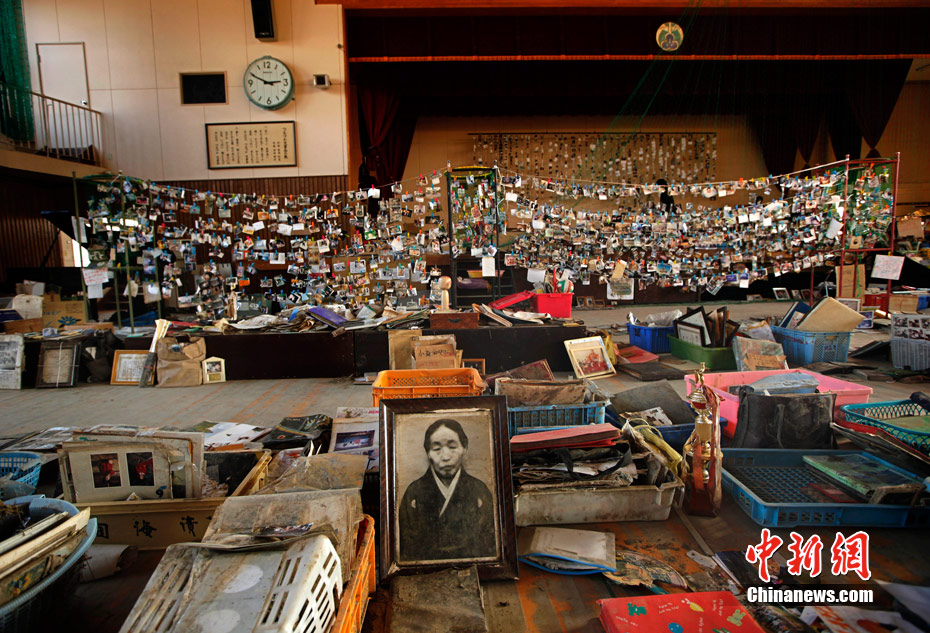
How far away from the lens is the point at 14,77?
8672mm

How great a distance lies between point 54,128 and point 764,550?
11975 millimetres

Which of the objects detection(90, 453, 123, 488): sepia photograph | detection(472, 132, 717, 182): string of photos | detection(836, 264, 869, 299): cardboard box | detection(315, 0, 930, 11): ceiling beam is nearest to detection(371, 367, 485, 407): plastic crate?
detection(90, 453, 123, 488): sepia photograph

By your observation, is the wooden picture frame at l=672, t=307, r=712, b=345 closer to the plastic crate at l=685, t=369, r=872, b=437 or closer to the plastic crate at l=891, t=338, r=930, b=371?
the plastic crate at l=685, t=369, r=872, b=437

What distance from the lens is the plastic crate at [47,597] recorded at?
135 centimetres

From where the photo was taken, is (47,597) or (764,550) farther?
(764,550)

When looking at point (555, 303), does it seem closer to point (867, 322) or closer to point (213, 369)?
point (213, 369)

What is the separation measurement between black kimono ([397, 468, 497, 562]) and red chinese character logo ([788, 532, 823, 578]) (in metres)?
1.16

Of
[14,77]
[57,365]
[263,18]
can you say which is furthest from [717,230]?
[14,77]

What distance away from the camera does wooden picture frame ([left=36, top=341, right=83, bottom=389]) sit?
5.04m

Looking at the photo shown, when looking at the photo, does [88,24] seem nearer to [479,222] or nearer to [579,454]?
[479,222]

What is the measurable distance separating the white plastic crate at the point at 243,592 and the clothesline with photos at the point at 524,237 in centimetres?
602

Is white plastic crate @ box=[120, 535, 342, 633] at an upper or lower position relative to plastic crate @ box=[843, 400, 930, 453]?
upper

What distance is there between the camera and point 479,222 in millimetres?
7129

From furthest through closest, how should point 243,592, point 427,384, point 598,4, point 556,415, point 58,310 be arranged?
point 598,4, point 58,310, point 427,384, point 556,415, point 243,592
